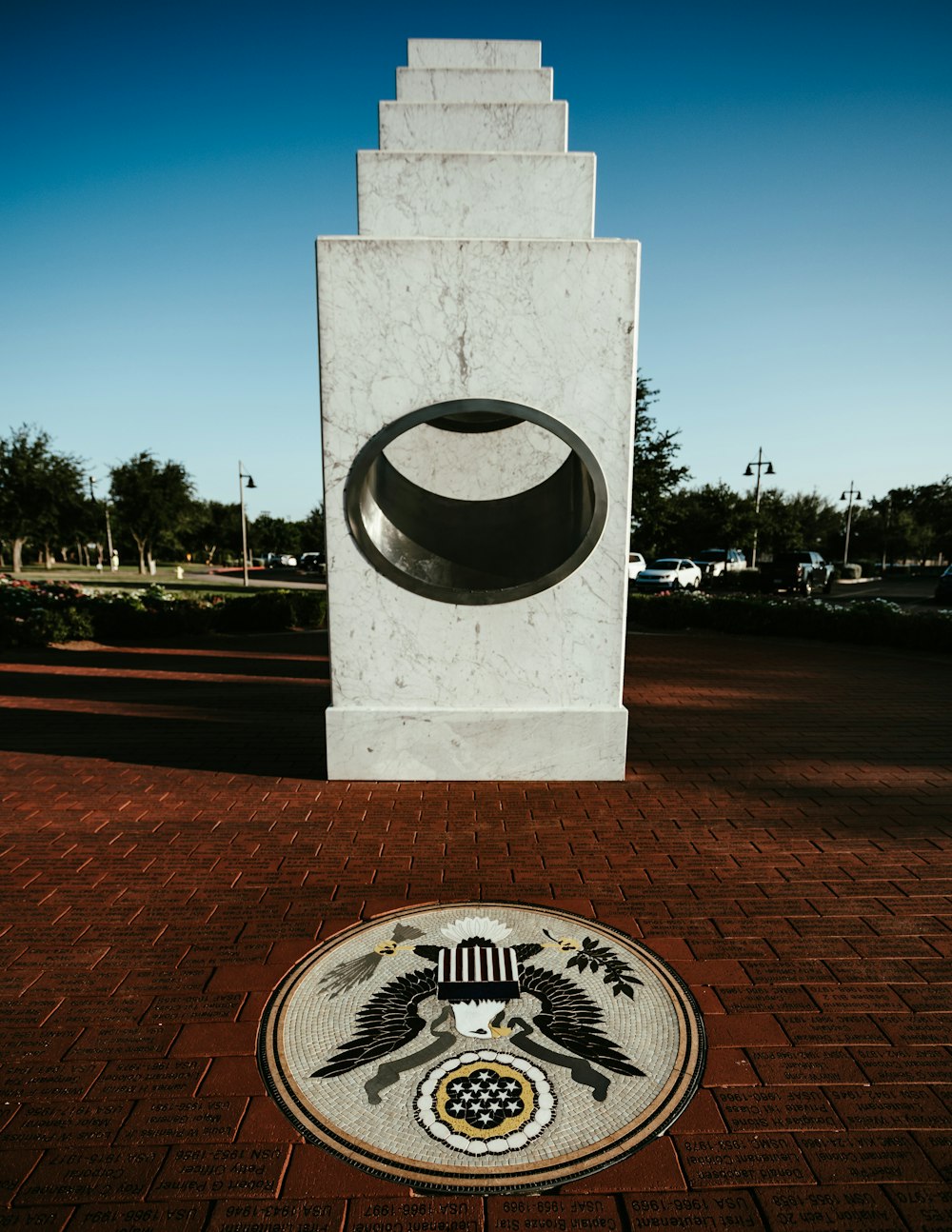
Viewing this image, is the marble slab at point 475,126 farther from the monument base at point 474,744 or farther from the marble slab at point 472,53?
the monument base at point 474,744

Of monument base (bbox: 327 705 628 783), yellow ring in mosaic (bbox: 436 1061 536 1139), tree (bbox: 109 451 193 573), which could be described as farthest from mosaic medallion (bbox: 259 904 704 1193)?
tree (bbox: 109 451 193 573)

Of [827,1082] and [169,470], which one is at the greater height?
[169,470]

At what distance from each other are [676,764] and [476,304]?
415cm

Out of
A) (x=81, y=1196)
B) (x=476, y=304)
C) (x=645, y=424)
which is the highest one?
(x=645, y=424)

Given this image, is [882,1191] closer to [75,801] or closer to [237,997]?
[237,997]

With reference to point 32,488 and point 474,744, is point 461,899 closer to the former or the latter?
point 474,744

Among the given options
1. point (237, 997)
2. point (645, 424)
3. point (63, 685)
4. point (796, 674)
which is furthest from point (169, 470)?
point (237, 997)

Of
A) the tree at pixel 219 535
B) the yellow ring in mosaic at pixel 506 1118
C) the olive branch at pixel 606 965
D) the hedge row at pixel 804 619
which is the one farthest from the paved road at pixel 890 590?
the tree at pixel 219 535

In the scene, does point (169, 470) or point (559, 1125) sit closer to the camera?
point (559, 1125)

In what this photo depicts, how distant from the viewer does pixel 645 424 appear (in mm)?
22250

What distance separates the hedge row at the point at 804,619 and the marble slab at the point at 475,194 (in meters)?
10.5

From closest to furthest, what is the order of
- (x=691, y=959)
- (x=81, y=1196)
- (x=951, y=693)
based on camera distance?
(x=81, y=1196) → (x=691, y=959) → (x=951, y=693)

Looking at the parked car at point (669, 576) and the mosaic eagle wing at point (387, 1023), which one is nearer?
the mosaic eagle wing at point (387, 1023)

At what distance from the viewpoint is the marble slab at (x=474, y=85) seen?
577 centimetres
